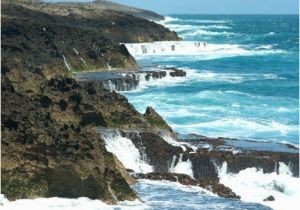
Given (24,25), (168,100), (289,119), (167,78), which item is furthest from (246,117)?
(24,25)

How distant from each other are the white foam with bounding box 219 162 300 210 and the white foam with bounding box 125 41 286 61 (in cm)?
4077

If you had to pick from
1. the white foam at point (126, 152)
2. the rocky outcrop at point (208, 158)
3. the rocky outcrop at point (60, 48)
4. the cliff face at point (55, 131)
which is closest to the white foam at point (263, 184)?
the rocky outcrop at point (208, 158)

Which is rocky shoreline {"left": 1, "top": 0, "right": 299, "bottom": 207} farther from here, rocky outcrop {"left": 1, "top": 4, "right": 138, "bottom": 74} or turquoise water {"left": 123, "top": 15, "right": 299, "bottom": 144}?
turquoise water {"left": 123, "top": 15, "right": 299, "bottom": 144}

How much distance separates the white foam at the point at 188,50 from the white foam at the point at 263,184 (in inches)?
1605

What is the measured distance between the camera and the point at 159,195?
16.1 meters

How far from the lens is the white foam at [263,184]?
59.2 ft

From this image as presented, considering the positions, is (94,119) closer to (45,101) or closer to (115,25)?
(45,101)

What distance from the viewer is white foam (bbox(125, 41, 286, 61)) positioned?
64.4 metres

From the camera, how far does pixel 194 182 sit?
17.6 meters

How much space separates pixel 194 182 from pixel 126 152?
3.68 m

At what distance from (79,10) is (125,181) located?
2929 inches

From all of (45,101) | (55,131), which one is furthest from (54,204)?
(45,101)

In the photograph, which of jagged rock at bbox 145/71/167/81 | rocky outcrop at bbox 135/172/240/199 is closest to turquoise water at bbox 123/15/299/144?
jagged rock at bbox 145/71/167/81

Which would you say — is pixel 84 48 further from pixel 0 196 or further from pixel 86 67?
pixel 0 196
